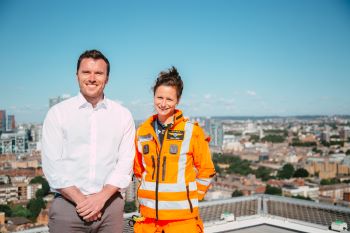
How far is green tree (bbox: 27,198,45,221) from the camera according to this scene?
63.9 feet

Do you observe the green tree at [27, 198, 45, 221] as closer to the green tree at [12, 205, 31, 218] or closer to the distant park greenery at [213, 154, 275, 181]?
the green tree at [12, 205, 31, 218]

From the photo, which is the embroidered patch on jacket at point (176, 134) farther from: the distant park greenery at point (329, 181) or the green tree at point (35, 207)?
the distant park greenery at point (329, 181)

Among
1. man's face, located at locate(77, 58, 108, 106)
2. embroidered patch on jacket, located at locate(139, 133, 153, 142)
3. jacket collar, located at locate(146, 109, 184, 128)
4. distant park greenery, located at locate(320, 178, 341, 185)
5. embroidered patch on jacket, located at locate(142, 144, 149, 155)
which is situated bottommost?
distant park greenery, located at locate(320, 178, 341, 185)

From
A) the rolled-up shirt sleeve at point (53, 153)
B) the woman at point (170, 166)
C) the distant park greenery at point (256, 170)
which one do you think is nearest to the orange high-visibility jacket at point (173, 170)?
the woman at point (170, 166)

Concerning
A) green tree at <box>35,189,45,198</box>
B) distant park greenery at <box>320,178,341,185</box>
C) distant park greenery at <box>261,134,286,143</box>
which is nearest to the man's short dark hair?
green tree at <box>35,189,45,198</box>

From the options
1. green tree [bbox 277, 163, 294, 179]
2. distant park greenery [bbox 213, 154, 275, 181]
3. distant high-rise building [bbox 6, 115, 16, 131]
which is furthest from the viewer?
distant high-rise building [bbox 6, 115, 16, 131]

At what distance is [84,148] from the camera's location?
1.31m

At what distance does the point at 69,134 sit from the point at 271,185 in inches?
1077

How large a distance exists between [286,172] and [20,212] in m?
22.6

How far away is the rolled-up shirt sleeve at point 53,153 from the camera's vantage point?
50.0 inches

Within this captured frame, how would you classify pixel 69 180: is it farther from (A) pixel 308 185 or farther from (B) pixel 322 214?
(A) pixel 308 185

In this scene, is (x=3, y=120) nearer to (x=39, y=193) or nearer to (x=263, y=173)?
(x=39, y=193)

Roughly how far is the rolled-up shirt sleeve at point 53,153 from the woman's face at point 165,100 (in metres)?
0.38

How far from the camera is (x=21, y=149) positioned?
4194 cm
